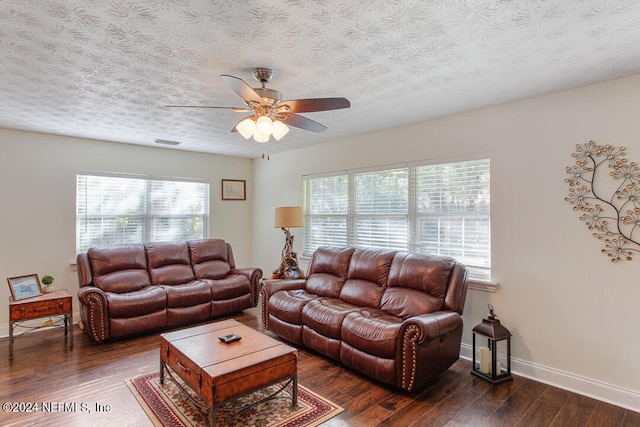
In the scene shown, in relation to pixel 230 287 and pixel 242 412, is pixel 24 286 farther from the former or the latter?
pixel 242 412

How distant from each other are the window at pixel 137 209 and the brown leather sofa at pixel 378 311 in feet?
7.14

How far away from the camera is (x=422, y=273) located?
325cm

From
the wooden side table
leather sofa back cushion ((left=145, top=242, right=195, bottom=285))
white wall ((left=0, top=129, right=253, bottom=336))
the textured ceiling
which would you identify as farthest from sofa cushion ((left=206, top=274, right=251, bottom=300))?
the textured ceiling

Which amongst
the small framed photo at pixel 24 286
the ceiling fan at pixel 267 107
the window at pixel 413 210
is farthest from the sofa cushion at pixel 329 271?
the small framed photo at pixel 24 286

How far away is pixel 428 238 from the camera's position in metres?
3.80

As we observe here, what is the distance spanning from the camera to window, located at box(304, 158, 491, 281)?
3406 millimetres

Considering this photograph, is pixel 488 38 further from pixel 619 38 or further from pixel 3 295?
pixel 3 295

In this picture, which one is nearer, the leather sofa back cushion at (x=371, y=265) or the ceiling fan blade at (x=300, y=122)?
the ceiling fan blade at (x=300, y=122)

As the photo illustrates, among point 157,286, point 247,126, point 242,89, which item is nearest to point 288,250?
point 157,286

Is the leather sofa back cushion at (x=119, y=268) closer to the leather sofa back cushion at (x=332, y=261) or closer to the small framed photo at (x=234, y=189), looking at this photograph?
the small framed photo at (x=234, y=189)

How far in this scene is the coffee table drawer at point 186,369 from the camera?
2.23 metres

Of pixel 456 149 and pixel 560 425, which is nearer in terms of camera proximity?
pixel 560 425

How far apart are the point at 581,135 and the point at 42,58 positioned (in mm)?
3977

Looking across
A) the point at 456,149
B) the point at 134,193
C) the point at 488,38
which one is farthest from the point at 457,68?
the point at 134,193
